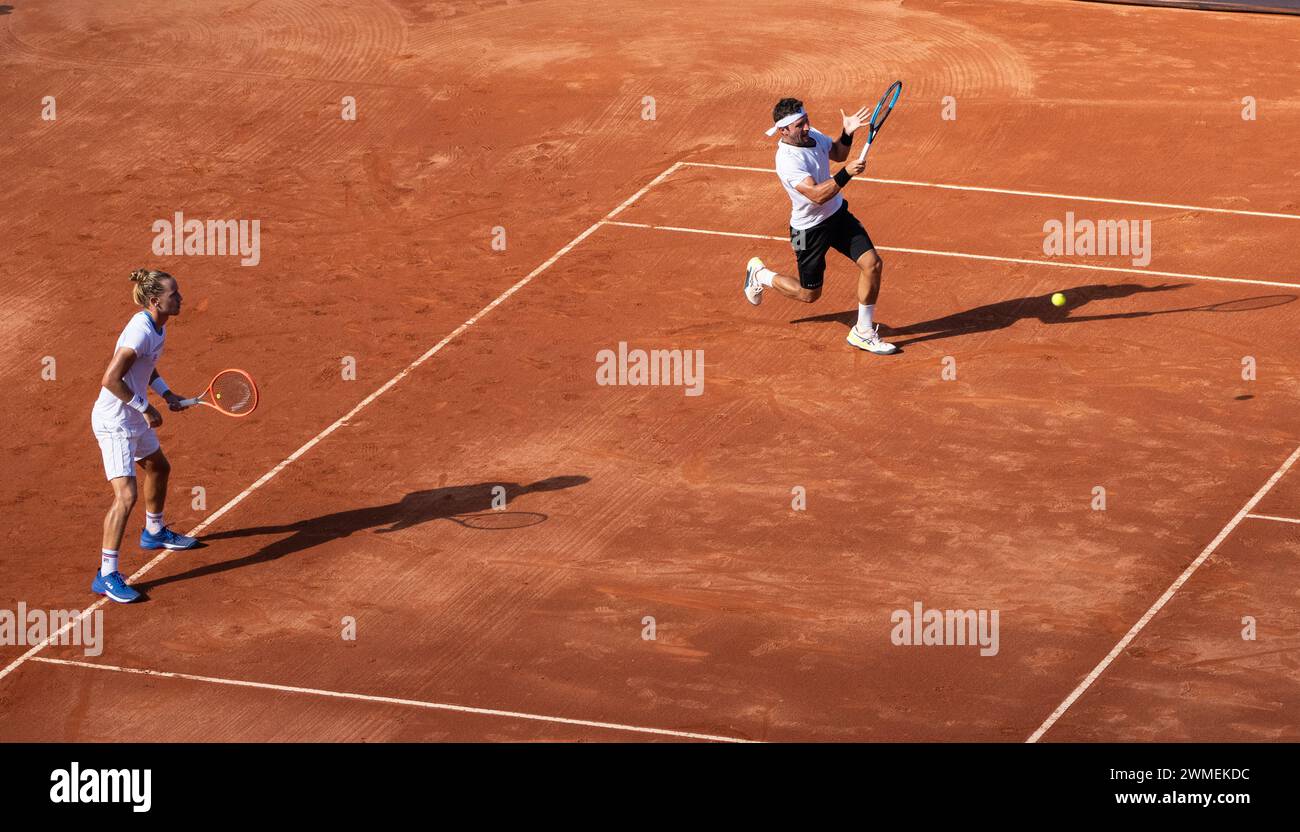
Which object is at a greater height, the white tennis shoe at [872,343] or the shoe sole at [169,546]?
the white tennis shoe at [872,343]

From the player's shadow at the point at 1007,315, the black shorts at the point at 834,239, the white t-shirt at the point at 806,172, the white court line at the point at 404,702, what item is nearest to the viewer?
the white court line at the point at 404,702

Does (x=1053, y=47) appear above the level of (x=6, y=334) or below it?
above

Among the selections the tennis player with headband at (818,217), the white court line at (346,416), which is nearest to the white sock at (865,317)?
the tennis player with headband at (818,217)

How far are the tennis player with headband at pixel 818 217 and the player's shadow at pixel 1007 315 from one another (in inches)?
16.1

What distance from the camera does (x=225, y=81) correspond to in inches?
973

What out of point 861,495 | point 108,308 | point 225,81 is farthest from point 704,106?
point 861,495

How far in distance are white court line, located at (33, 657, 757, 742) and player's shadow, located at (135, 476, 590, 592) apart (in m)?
1.23

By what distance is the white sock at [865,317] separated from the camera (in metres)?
17.4

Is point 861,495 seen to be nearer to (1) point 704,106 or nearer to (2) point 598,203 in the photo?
(2) point 598,203

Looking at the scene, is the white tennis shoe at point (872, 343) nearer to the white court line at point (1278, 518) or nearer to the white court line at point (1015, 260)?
the white court line at point (1015, 260)

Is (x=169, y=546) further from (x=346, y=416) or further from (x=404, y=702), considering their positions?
(x=404, y=702)

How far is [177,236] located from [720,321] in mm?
6154

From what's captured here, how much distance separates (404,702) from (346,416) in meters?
4.43

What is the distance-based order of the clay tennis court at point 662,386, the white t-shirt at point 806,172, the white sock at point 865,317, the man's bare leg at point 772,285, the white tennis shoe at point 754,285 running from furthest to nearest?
the white tennis shoe at point 754,285, the man's bare leg at point 772,285, the white sock at point 865,317, the white t-shirt at point 806,172, the clay tennis court at point 662,386
